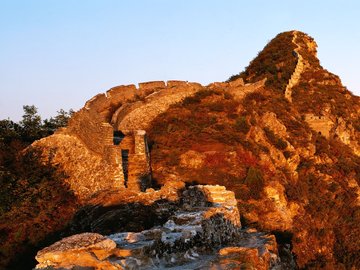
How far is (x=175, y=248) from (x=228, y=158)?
1452 cm

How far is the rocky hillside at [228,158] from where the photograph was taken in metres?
13.4

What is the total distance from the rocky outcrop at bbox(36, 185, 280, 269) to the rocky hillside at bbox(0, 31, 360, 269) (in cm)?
199

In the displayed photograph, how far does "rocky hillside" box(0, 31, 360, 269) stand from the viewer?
13398 millimetres

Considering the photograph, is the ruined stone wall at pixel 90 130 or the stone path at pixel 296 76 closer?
the ruined stone wall at pixel 90 130

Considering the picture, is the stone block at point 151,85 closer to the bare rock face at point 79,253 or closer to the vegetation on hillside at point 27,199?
the vegetation on hillside at point 27,199

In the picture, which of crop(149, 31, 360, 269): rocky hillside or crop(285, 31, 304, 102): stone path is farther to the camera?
crop(285, 31, 304, 102): stone path

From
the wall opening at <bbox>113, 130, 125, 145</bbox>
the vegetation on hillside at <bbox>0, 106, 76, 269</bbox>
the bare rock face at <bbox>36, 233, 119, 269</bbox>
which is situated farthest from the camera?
the wall opening at <bbox>113, 130, 125, 145</bbox>

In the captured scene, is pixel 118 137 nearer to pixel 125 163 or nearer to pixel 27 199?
pixel 125 163

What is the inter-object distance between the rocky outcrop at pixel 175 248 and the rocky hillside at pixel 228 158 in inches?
78.3

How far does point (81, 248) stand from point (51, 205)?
5.15 meters

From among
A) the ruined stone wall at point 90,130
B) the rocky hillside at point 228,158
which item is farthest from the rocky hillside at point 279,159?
the ruined stone wall at point 90,130

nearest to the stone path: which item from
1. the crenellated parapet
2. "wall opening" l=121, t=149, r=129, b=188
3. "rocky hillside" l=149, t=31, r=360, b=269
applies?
"rocky hillside" l=149, t=31, r=360, b=269

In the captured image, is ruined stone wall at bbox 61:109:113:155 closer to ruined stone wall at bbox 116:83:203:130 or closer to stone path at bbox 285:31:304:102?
ruined stone wall at bbox 116:83:203:130

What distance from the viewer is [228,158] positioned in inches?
858
